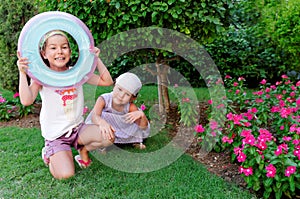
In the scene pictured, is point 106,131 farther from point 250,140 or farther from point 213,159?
point 250,140

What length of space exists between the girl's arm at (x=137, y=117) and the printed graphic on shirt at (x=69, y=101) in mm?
546

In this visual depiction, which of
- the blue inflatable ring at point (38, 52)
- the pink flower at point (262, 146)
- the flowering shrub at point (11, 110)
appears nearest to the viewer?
the pink flower at point (262, 146)

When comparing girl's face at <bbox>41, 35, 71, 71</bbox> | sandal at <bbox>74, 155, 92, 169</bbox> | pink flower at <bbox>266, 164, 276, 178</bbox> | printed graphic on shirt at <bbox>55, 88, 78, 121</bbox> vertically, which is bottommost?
sandal at <bbox>74, 155, 92, 169</bbox>

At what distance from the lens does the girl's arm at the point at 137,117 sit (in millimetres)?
3354

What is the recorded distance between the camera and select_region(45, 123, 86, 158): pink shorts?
3011mm

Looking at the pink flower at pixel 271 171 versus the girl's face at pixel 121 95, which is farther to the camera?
the girl's face at pixel 121 95

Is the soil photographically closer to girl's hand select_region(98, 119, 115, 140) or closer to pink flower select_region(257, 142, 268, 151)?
pink flower select_region(257, 142, 268, 151)

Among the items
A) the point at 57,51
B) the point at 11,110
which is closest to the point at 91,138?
the point at 57,51

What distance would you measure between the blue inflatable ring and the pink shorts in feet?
1.45

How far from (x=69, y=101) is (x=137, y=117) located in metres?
0.66

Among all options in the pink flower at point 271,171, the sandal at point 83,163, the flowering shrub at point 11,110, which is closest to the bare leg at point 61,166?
the sandal at point 83,163

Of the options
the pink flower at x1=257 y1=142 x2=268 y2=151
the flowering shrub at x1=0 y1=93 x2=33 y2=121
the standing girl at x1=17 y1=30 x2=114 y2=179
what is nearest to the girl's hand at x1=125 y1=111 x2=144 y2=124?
the standing girl at x1=17 y1=30 x2=114 y2=179

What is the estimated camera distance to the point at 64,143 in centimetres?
308

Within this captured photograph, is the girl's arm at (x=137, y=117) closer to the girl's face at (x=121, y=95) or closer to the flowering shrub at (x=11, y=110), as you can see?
the girl's face at (x=121, y=95)
